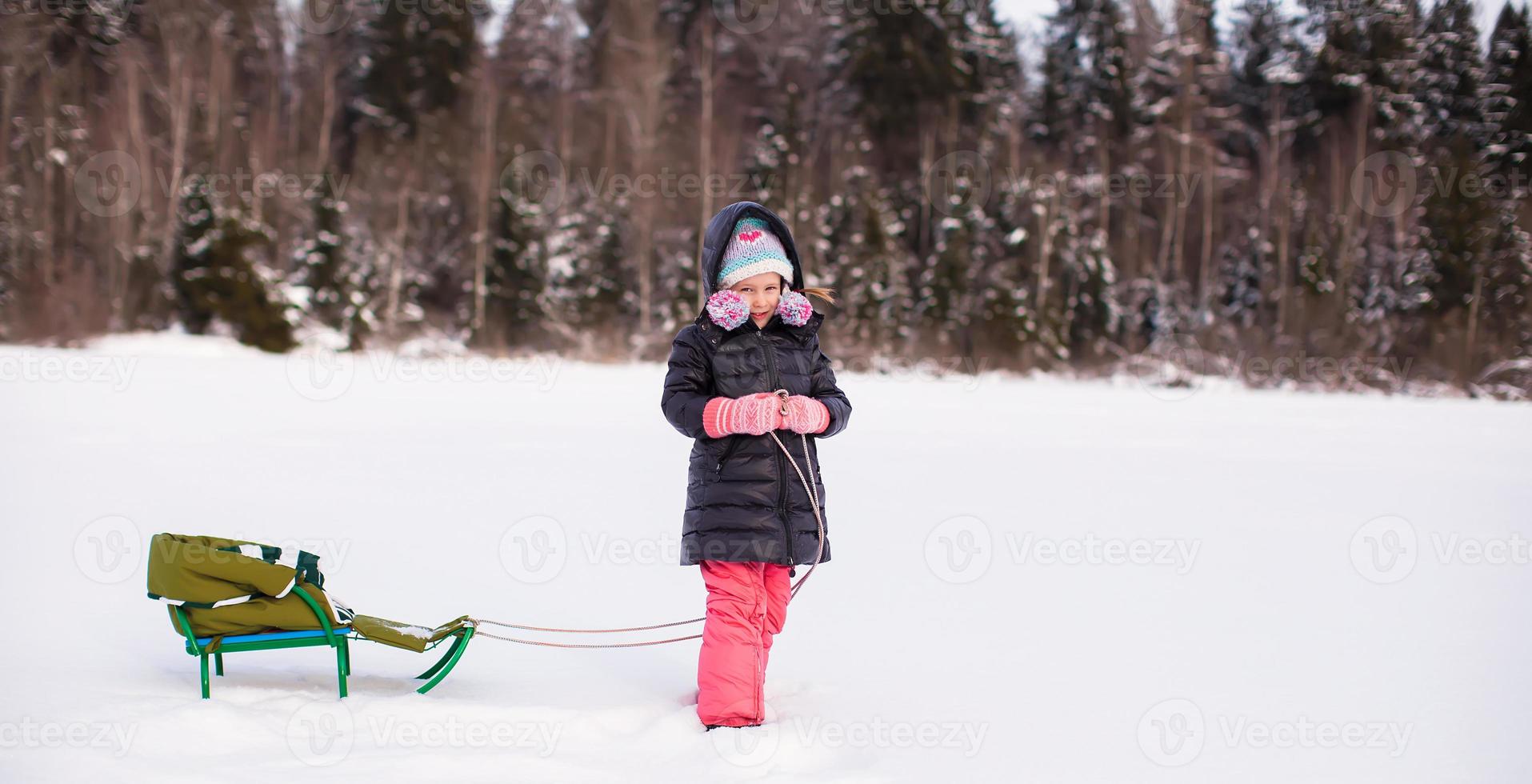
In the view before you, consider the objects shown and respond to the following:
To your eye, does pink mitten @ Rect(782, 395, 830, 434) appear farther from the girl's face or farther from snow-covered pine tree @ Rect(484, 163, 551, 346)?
snow-covered pine tree @ Rect(484, 163, 551, 346)

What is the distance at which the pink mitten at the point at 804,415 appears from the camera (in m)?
2.69

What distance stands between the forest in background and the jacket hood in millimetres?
18177

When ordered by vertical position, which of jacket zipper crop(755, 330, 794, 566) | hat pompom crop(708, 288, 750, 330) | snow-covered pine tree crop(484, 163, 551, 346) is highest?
snow-covered pine tree crop(484, 163, 551, 346)

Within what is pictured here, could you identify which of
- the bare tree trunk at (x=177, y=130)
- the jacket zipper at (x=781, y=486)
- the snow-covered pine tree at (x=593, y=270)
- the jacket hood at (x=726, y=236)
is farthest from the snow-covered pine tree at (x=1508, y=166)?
the bare tree trunk at (x=177, y=130)

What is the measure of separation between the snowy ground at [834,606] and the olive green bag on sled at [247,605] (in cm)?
15

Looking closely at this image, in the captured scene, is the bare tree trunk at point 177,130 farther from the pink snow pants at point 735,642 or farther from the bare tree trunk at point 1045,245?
the pink snow pants at point 735,642

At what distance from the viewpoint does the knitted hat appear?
9.30ft

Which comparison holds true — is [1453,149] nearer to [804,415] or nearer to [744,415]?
[804,415]

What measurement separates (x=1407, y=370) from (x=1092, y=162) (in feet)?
31.6

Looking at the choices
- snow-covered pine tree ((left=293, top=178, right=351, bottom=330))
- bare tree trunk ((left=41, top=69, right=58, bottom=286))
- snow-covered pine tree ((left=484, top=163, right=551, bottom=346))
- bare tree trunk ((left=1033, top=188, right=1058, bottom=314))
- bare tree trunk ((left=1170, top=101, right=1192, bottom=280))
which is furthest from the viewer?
bare tree trunk ((left=1170, top=101, right=1192, bottom=280))

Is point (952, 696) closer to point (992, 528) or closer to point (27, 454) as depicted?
point (992, 528)

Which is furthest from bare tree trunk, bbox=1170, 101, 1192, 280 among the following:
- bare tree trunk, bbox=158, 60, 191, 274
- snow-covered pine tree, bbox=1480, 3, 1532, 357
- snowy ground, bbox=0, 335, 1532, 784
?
bare tree trunk, bbox=158, 60, 191, 274

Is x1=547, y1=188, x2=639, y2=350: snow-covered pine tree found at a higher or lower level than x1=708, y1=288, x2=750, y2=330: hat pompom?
higher

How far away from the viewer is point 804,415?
107 inches
